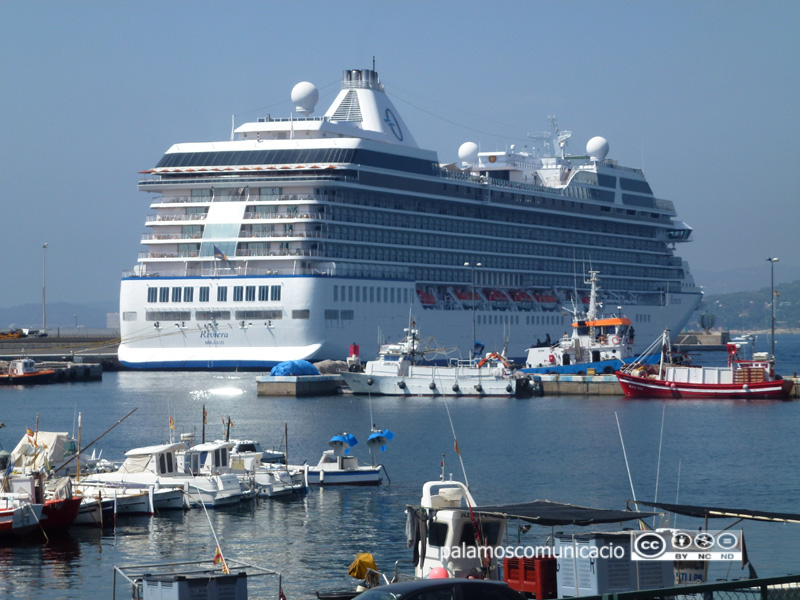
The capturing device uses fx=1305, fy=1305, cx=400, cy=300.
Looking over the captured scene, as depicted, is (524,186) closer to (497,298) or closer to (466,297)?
(497,298)

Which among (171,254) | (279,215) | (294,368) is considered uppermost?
(279,215)

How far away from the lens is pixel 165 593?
680 inches

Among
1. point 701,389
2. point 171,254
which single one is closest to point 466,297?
point 171,254

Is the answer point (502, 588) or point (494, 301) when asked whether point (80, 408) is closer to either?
point (494, 301)

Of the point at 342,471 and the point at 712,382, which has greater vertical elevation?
the point at 712,382

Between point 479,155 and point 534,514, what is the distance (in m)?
92.4

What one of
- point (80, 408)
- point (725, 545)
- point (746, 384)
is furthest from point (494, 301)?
point (725, 545)

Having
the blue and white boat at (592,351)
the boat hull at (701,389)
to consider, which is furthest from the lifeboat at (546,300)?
the boat hull at (701,389)

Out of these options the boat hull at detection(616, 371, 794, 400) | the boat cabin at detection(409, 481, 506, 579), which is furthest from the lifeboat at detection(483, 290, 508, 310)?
the boat cabin at detection(409, 481, 506, 579)

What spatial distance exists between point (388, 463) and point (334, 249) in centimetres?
4248

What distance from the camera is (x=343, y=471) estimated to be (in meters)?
38.2

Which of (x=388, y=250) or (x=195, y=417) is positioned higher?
(x=388, y=250)

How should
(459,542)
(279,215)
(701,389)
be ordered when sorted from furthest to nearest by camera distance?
(279,215) < (701,389) < (459,542)

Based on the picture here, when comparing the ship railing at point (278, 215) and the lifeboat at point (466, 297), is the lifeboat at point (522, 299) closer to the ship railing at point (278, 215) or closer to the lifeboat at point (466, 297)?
the lifeboat at point (466, 297)
